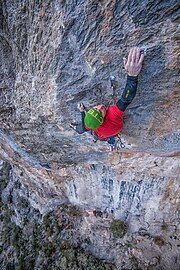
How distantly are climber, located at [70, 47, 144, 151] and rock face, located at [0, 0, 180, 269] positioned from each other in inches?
6.5

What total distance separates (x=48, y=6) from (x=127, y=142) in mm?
3386

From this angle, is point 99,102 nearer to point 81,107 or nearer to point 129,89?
point 81,107

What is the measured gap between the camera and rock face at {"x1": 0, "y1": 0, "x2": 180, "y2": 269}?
4082mm

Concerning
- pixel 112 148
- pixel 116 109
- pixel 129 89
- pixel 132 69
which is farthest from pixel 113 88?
pixel 112 148

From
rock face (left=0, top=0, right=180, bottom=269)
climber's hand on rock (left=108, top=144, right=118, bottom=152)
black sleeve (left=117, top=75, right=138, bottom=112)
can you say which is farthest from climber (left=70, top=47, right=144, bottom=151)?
climber's hand on rock (left=108, top=144, right=118, bottom=152)

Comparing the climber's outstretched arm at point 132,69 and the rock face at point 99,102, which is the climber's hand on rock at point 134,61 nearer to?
the climber's outstretched arm at point 132,69

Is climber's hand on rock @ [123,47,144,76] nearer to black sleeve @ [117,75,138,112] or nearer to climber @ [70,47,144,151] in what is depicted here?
climber @ [70,47,144,151]

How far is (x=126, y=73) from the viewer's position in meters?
4.50

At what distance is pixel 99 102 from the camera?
17.1 ft

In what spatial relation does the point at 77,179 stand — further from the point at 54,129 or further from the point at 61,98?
the point at 61,98

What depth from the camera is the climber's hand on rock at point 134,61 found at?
13.5ft

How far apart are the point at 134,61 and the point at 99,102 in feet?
4.18

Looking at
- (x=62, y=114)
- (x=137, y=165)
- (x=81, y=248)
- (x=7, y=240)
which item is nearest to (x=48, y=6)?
(x=62, y=114)

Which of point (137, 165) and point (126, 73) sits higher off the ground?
point (126, 73)
